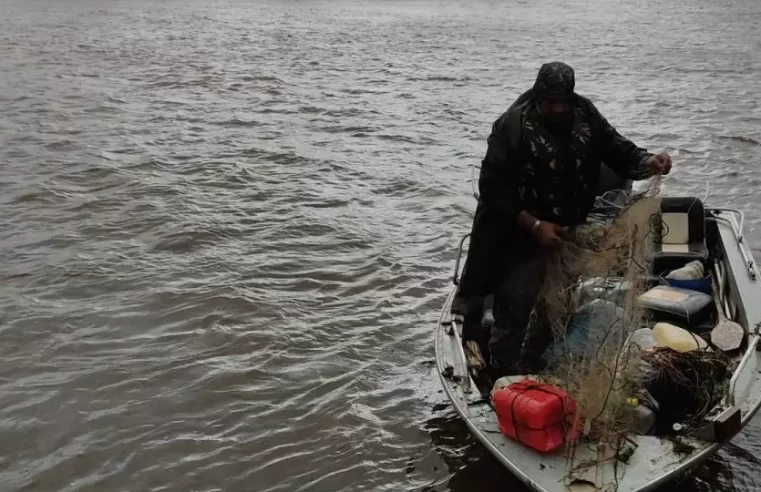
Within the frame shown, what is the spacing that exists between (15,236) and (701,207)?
7.04 meters

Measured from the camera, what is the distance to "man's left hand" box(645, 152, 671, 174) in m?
5.02

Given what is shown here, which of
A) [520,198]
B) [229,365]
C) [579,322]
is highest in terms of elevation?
[520,198]

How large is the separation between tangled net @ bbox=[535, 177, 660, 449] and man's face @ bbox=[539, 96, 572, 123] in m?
0.71

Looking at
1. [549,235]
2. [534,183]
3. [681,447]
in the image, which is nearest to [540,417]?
[681,447]

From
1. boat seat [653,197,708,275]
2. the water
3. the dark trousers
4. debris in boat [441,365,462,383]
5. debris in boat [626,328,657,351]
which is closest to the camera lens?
debris in boat [626,328,657,351]

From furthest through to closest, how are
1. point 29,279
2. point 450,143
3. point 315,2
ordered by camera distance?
point 315,2 → point 450,143 → point 29,279

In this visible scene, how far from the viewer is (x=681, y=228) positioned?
6328 millimetres

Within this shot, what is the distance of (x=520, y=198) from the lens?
520cm

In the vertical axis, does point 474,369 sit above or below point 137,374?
above

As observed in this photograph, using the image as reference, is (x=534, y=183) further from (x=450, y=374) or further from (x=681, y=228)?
(x=681, y=228)

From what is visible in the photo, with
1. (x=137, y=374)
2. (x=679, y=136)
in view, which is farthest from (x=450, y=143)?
(x=137, y=374)

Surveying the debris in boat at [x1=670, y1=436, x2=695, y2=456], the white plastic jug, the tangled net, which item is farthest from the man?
the debris in boat at [x1=670, y1=436, x2=695, y2=456]

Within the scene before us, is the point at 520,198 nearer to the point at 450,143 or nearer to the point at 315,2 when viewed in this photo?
the point at 450,143

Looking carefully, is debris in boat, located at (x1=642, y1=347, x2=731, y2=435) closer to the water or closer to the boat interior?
the boat interior
